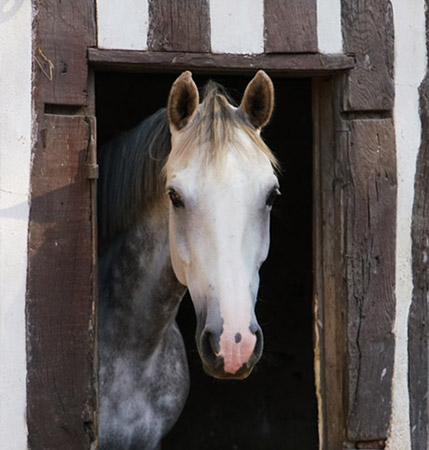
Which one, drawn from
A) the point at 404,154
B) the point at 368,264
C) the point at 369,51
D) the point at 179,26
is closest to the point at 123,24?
the point at 179,26

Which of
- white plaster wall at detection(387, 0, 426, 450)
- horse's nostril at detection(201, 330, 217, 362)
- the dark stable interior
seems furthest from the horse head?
the dark stable interior

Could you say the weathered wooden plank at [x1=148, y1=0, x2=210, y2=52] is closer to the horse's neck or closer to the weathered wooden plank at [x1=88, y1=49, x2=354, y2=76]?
the weathered wooden plank at [x1=88, y1=49, x2=354, y2=76]

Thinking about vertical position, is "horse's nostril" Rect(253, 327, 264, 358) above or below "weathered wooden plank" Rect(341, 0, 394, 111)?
below

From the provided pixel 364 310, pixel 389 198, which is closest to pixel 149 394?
pixel 364 310

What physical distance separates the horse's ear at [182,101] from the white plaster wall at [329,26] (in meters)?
0.75

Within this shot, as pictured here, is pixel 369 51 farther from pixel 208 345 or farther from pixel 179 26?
pixel 208 345

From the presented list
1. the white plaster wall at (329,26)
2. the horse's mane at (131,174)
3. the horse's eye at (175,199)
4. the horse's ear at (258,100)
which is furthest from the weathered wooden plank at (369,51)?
the horse's eye at (175,199)

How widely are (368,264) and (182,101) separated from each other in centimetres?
117

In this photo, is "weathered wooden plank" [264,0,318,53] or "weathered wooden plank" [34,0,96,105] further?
"weathered wooden plank" [264,0,318,53]

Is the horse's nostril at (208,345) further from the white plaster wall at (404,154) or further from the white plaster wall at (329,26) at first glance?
the white plaster wall at (329,26)

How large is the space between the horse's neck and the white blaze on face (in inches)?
17.6

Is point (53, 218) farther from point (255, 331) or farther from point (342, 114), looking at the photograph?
point (342, 114)

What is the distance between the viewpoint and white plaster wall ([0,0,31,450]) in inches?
144

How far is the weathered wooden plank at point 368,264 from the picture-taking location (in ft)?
13.2
